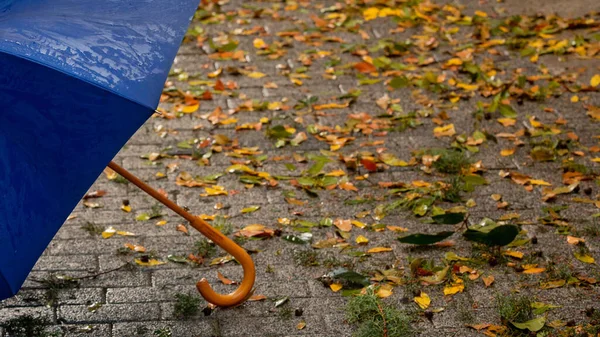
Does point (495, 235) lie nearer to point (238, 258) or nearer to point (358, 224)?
point (358, 224)

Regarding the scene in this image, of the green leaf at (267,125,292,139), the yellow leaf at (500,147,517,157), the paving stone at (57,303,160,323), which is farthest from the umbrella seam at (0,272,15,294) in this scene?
the yellow leaf at (500,147,517,157)

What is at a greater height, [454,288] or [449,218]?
[449,218]

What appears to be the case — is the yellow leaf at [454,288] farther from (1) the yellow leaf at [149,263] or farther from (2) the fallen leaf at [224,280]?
(1) the yellow leaf at [149,263]

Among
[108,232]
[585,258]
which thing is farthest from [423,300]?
[108,232]

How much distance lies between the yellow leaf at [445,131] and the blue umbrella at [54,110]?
2.54 m

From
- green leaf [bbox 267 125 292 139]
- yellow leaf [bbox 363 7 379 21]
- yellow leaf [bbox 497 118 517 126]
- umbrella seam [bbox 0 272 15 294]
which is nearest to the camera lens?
umbrella seam [bbox 0 272 15 294]

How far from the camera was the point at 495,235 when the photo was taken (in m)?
3.91

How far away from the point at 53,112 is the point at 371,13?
466cm

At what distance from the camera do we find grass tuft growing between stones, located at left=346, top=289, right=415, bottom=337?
338cm

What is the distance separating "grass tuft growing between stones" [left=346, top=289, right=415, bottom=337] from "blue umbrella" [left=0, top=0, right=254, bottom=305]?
1262 millimetres

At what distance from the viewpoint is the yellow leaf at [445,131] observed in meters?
5.12

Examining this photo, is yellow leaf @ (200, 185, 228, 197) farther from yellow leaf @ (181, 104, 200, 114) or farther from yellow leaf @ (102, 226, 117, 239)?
yellow leaf @ (181, 104, 200, 114)

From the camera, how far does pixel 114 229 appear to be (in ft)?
13.8

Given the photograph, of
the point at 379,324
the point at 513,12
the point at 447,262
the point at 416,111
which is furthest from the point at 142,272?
the point at 513,12
